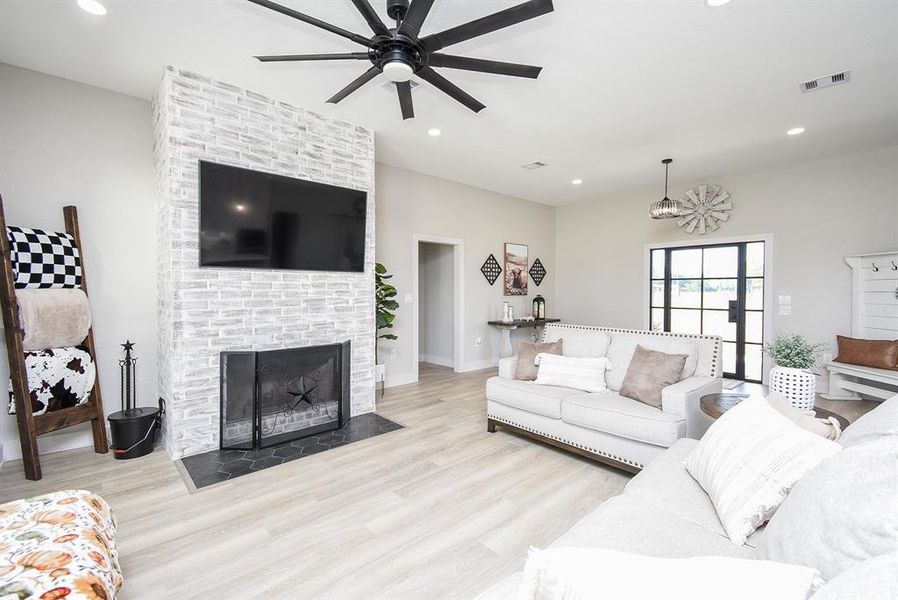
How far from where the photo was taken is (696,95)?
10.6 feet

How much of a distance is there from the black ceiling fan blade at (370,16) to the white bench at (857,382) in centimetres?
540

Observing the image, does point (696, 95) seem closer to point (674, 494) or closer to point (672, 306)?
point (674, 494)

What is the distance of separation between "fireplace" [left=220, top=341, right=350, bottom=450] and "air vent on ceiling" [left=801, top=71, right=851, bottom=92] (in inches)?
173

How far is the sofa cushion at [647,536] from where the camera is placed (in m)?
1.25

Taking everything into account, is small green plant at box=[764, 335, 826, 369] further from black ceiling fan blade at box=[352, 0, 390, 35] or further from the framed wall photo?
the framed wall photo

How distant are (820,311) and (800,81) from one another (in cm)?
312

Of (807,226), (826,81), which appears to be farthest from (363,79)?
(807,226)

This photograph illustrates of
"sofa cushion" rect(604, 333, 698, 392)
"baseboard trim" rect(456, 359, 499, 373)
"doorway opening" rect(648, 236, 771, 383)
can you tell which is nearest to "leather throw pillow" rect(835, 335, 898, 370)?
"doorway opening" rect(648, 236, 771, 383)

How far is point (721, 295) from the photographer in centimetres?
564

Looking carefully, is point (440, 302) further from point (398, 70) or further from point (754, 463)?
point (754, 463)

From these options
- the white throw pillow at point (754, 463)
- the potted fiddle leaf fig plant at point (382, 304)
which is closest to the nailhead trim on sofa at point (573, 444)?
the white throw pillow at point (754, 463)

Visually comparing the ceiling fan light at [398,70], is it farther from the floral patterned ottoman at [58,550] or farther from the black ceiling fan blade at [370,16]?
the floral patterned ottoman at [58,550]

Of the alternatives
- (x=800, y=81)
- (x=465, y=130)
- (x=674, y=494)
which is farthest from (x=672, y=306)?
(x=674, y=494)

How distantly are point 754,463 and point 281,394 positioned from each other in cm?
322
